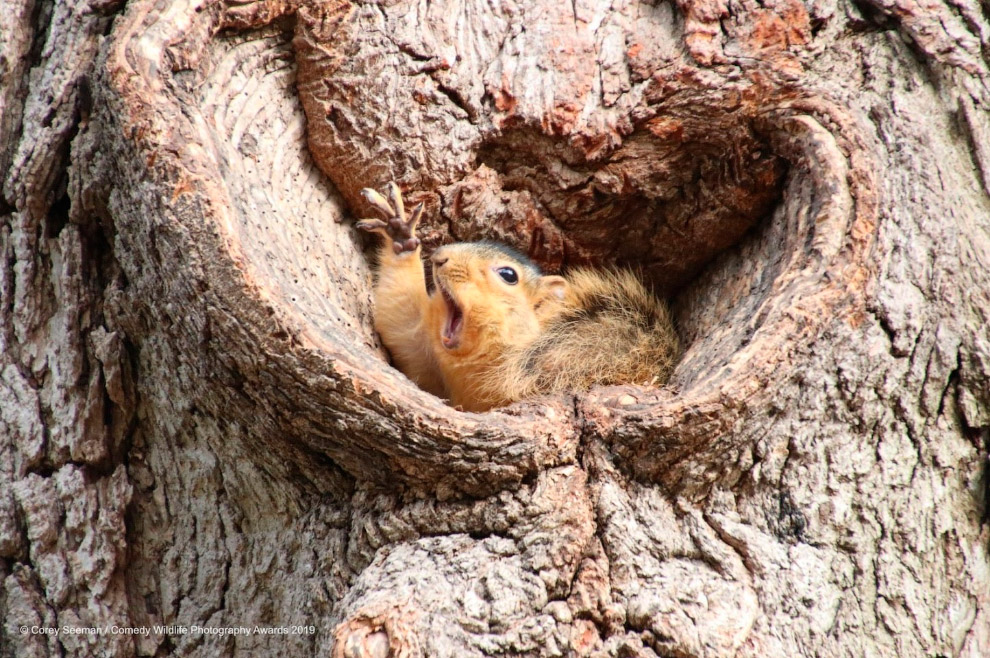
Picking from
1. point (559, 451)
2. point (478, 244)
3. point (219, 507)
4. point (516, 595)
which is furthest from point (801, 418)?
point (219, 507)

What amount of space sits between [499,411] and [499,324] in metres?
1.10

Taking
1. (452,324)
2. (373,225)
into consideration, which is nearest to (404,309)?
(452,324)

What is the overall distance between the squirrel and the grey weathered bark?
21 centimetres

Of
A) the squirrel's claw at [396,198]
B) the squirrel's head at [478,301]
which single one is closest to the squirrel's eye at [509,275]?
the squirrel's head at [478,301]

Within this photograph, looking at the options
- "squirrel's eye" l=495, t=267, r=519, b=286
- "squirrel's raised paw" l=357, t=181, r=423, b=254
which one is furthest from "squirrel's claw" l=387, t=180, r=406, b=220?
"squirrel's eye" l=495, t=267, r=519, b=286

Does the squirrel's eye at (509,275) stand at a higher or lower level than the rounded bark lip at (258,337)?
higher

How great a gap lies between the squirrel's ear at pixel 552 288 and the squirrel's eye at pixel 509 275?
0.57 feet

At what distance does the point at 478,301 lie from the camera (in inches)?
141

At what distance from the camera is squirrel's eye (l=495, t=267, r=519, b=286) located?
12.1 feet

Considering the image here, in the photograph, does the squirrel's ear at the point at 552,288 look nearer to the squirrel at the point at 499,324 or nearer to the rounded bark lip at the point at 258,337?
the squirrel at the point at 499,324

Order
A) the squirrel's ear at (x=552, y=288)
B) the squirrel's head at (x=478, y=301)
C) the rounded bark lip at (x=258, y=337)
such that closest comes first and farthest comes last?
the rounded bark lip at (x=258, y=337)
the squirrel's head at (x=478, y=301)
the squirrel's ear at (x=552, y=288)

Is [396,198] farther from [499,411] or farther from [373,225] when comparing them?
[499,411]

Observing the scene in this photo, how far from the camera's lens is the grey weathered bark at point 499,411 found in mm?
2312

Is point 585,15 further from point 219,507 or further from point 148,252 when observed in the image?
point 219,507
